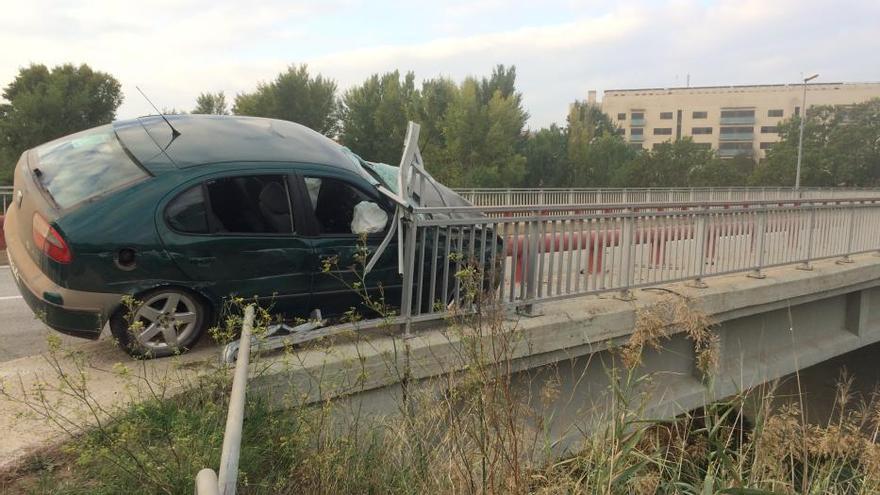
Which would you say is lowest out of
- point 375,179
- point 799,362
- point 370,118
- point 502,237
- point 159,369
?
point 799,362

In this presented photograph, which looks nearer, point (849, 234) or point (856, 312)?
point (856, 312)

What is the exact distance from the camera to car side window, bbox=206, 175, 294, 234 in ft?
13.8

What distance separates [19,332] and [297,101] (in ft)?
143

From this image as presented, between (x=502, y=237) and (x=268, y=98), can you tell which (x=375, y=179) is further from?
(x=268, y=98)

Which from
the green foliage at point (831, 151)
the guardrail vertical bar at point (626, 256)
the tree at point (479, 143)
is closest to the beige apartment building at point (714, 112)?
the green foliage at point (831, 151)

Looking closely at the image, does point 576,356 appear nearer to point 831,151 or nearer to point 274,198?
point 274,198

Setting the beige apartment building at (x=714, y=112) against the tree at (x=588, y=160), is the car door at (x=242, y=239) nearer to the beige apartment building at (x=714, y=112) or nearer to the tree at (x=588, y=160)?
the tree at (x=588, y=160)

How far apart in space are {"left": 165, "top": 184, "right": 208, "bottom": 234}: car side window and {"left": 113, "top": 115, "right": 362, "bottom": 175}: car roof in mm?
238

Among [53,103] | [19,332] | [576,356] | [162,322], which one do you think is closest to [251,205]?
[162,322]

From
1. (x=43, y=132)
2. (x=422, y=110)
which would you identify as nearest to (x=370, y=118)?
(x=422, y=110)

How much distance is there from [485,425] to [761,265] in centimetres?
572

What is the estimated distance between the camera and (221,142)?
14.9 ft

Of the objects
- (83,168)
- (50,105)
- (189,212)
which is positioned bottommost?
(189,212)

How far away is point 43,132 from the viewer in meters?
39.1
